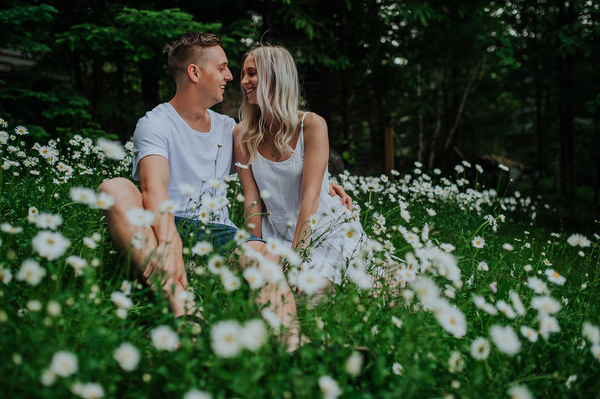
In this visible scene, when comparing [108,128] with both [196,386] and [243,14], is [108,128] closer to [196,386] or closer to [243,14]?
[243,14]

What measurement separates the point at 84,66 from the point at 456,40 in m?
6.33

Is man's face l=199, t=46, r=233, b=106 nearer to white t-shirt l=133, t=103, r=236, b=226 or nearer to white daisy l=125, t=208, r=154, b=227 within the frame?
white t-shirt l=133, t=103, r=236, b=226

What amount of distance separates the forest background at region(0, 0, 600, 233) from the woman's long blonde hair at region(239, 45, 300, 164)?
1.78 feet

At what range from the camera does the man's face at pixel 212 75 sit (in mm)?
2668

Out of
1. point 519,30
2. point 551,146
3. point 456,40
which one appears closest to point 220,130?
point 456,40

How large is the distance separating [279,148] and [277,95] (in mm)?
347

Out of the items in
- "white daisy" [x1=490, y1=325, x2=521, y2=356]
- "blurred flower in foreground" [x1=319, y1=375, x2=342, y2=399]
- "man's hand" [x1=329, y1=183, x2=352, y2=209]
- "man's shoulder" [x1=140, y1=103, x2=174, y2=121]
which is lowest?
"man's hand" [x1=329, y1=183, x2=352, y2=209]

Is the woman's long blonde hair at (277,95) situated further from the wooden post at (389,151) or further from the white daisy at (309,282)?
the wooden post at (389,151)

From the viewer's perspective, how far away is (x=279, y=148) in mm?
2668

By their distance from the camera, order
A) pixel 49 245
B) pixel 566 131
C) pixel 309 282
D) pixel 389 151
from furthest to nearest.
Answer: pixel 566 131 < pixel 389 151 < pixel 309 282 < pixel 49 245

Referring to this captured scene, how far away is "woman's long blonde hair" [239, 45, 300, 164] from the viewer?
103 inches

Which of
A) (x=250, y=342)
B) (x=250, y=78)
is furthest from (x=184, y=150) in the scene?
(x=250, y=342)

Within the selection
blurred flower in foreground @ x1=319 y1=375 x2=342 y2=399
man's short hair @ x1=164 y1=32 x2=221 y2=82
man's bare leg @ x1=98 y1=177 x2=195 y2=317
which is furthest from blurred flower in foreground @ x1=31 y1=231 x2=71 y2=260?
man's short hair @ x1=164 y1=32 x2=221 y2=82

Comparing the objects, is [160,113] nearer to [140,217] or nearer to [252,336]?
[140,217]
